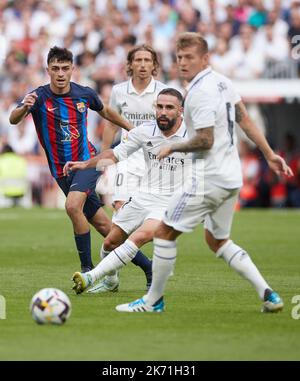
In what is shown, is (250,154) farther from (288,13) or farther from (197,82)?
(197,82)

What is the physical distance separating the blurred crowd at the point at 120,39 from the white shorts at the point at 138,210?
13356 mm

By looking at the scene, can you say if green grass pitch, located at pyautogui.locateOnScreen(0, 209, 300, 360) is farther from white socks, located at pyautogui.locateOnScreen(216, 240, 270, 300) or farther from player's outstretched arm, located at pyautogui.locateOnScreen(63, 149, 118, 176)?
player's outstretched arm, located at pyautogui.locateOnScreen(63, 149, 118, 176)

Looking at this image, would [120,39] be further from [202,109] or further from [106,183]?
[202,109]

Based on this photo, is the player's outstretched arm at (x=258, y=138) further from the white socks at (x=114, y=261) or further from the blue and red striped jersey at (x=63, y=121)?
the blue and red striped jersey at (x=63, y=121)

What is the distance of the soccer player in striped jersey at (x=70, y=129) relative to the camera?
1215 centimetres

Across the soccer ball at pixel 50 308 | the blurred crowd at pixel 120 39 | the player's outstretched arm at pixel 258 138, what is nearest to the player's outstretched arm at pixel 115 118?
the player's outstretched arm at pixel 258 138

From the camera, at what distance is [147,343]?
8.29 m

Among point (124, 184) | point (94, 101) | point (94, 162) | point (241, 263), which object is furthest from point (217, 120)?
point (124, 184)

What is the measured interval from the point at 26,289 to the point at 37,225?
10394 mm

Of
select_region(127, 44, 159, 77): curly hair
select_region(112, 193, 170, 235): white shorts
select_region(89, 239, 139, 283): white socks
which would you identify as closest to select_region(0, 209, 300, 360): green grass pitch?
select_region(89, 239, 139, 283): white socks

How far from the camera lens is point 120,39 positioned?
92.3 ft

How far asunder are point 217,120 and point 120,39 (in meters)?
19.0

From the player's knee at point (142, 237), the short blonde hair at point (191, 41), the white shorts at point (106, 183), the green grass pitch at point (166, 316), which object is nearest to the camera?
the green grass pitch at point (166, 316)

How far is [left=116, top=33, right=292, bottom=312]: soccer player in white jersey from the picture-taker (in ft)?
30.5
